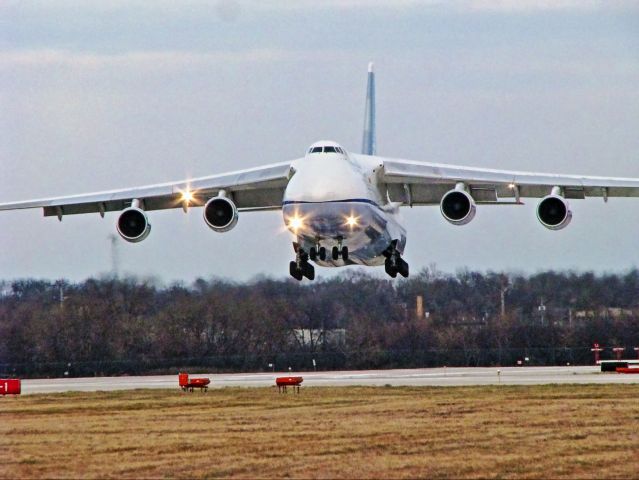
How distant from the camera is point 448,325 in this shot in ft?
137

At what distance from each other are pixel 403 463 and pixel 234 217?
13454 mm

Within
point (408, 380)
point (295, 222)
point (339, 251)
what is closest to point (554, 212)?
point (339, 251)

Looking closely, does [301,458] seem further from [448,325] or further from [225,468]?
[448,325]

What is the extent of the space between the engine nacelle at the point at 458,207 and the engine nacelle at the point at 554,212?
136 centimetres

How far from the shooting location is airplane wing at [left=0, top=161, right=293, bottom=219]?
2753 cm

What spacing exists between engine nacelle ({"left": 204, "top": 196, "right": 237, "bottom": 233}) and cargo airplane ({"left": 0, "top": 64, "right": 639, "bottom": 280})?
0.07 ft

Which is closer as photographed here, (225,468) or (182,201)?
(225,468)

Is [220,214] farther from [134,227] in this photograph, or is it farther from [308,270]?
[308,270]

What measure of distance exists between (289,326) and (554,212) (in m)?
16.6

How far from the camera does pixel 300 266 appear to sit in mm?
27844

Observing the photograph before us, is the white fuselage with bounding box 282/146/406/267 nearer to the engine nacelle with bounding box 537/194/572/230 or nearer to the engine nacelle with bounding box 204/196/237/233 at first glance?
the engine nacelle with bounding box 204/196/237/233

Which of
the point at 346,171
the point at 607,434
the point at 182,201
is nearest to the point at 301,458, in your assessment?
the point at 607,434

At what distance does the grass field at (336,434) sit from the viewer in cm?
1375

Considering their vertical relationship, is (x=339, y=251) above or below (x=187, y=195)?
below
